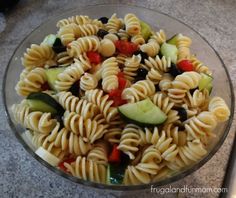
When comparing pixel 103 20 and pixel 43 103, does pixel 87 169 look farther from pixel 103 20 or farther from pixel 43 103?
pixel 103 20

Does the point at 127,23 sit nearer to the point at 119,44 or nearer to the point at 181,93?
the point at 119,44

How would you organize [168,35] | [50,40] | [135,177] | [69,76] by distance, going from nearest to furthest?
[135,177], [69,76], [50,40], [168,35]

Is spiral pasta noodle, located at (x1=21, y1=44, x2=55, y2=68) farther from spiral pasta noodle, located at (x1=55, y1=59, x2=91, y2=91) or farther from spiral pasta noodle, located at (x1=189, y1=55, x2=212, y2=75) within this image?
spiral pasta noodle, located at (x1=189, y1=55, x2=212, y2=75)

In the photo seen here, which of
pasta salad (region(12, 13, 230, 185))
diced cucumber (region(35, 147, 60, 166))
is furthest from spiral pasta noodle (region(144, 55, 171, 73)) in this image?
diced cucumber (region(35, 147, 60, 166))

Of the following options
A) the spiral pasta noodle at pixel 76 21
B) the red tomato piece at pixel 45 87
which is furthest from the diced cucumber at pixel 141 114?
the spiral pasta noodle at pixel 76 21

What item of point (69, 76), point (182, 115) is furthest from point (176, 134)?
point (69, 76)

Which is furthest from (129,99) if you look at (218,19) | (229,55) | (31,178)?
(218,19)
